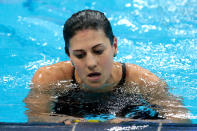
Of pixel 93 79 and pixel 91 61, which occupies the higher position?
pixel 91 61

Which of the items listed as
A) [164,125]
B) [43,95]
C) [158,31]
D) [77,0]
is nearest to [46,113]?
[43,95]

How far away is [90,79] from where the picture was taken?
8.34 ft

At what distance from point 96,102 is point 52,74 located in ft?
1.56

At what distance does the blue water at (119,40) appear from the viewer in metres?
3.51

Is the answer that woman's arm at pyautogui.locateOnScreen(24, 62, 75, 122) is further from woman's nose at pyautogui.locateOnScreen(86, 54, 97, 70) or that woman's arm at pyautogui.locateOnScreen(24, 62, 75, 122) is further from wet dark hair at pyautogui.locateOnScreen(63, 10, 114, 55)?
woman's nose at pyautogui.locateOnScreen(86, 54, 97, 70)

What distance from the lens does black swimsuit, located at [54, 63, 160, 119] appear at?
2.92m

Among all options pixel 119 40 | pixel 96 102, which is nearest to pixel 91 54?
pixel 96 102

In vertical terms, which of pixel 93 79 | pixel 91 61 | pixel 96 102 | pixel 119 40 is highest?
pixel 119 40

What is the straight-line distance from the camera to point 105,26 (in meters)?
2.59

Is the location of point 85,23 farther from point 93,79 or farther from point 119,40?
point 119,40

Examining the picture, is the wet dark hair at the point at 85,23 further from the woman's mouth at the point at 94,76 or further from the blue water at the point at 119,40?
the blue water at the point at 119,40

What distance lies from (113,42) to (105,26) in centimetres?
21

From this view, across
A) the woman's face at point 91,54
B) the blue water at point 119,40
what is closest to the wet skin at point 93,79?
the woman's face at point 91,54

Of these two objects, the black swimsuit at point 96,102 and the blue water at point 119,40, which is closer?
the black swimsuit at point 96,102
